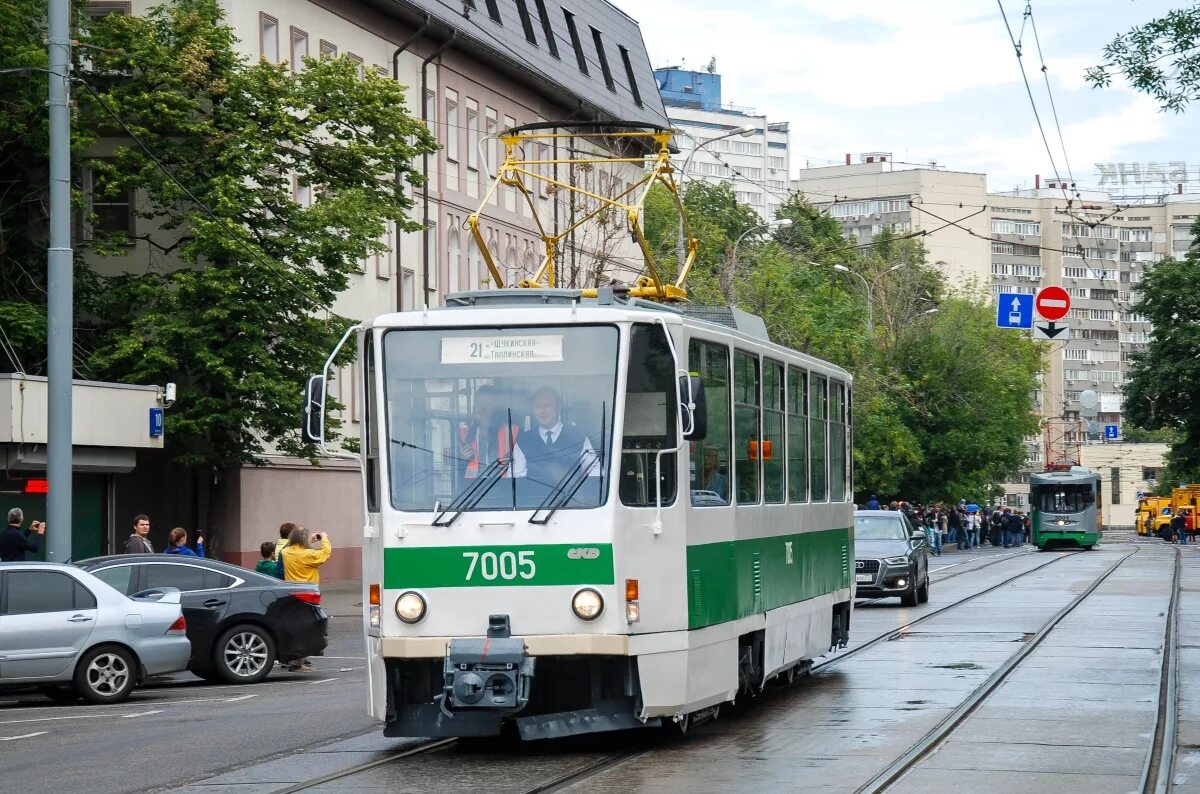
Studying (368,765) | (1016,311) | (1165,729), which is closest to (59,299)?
(368,765)

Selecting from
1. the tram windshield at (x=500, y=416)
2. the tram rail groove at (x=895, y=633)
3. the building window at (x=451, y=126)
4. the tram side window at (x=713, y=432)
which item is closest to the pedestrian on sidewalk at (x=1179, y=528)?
the tram rail groove at (x=895, y=633)

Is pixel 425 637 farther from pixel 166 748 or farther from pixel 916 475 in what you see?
pixel 916 475

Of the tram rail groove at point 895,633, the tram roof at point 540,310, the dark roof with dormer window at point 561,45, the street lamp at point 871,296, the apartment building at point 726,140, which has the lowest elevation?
the tram rail groove at point 895,633

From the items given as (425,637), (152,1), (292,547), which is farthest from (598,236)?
(425,637)

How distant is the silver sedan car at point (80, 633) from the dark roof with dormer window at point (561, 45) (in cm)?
2751

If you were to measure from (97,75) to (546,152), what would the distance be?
21.0m

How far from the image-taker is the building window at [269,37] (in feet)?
131

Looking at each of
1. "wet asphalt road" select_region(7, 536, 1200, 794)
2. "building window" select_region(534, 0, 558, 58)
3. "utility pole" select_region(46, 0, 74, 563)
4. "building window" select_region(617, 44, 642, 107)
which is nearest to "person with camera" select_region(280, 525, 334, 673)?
"wet asphalt road" select_region(7, 536, 1200, 794)

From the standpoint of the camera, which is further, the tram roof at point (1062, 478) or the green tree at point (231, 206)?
the tram roof at point (1062, 478)

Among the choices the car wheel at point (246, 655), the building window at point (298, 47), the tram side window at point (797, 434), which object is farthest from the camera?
the building window at point (298, 47)

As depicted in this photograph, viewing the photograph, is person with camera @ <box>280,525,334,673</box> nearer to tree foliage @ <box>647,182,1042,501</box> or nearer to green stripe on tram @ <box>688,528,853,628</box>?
green stripe on tram @ <box>688,528,853,628</box>

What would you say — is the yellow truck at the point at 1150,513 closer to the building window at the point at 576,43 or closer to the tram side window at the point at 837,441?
the building window at the point at 576,43

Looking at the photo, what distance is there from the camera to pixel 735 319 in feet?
50.5

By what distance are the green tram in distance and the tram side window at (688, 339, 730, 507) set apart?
198ft
